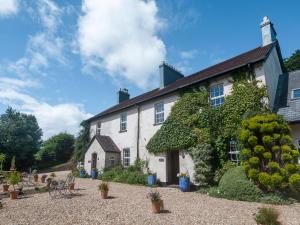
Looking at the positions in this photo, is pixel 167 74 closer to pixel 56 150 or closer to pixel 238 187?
pixel 238 187

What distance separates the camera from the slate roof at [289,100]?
41.7ft

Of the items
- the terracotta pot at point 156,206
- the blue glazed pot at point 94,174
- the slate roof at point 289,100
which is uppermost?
the slate roof at point 289,100

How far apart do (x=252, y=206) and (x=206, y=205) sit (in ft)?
5.60

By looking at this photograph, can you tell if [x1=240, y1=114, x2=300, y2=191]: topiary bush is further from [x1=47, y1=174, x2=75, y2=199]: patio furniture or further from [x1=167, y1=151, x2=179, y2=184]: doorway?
[x1=47, y1=174, x2=75, y2=199]: patio furniture

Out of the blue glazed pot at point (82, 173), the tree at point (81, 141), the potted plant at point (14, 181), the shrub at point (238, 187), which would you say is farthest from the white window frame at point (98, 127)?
the shrub at point (238, 187)

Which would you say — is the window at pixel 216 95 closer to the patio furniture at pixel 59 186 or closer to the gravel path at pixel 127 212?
the gravel path at pixel 127 212

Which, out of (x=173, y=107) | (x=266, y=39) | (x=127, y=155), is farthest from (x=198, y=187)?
(x=266, y=39)

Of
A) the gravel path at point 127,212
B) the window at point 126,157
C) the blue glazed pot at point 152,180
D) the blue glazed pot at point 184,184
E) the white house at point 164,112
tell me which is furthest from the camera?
the window at point 126,157

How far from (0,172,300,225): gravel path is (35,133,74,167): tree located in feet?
104

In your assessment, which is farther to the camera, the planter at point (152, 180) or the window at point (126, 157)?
the window at point (126, 157)

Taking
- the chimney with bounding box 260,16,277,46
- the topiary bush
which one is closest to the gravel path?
the topiary bush

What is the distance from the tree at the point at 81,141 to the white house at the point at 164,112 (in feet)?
2.53

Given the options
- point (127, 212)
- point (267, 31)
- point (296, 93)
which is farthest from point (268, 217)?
point (267, 31)

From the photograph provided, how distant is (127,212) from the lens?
8.25m
